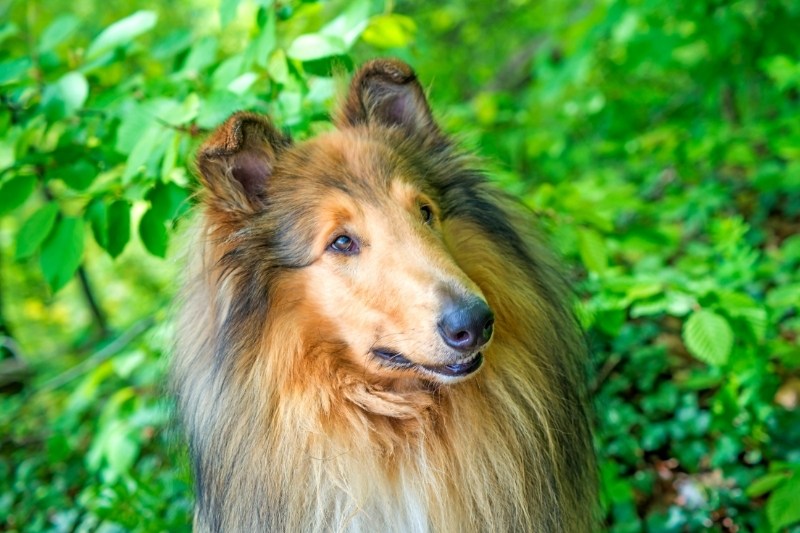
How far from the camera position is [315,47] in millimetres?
2488

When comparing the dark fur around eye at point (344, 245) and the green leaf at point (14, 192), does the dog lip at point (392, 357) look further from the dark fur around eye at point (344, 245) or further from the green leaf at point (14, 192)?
the green leaf at point (14, 192)

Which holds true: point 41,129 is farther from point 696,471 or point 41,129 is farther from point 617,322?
point 696,471

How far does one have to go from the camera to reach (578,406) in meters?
2.42

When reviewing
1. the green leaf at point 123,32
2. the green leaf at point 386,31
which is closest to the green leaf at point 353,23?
the green leaf at point 386,31

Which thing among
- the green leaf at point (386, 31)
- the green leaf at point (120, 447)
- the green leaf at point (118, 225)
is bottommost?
the green leaf at point (120, 447)

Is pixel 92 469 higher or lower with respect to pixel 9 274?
higher

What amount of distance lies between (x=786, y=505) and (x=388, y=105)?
6.29 feet

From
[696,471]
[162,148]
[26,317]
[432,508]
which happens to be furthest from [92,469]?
[26,317]

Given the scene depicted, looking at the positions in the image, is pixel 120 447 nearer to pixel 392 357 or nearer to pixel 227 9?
pixel 392 357

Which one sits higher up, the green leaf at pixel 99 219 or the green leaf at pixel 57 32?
the green leaf at pixel 57 32

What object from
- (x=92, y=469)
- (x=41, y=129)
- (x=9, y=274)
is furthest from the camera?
(x=9, y=274)

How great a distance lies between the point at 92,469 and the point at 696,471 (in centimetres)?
289

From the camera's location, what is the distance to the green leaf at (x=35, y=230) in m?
2.47

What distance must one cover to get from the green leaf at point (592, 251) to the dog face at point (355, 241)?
0.86 m
